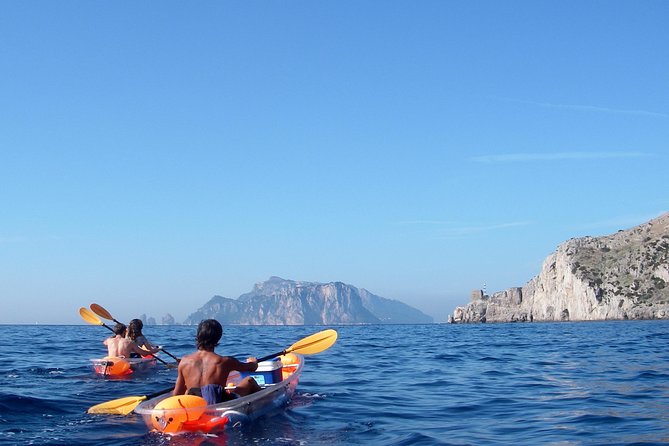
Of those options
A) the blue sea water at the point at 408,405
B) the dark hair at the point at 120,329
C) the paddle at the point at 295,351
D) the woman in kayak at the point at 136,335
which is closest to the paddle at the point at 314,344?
the paddle at the point at 295,351

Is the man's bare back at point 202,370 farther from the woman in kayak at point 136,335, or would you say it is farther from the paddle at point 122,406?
the woman in kayak at point 136,335

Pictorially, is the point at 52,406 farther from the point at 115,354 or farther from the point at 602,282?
the point at 602,282

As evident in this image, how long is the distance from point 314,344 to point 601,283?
437ft

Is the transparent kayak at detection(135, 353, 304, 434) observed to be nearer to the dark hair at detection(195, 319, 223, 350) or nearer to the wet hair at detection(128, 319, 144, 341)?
the dark hair at detection(195, 319, 223, 350)

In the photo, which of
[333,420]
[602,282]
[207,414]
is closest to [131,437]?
[207,414]

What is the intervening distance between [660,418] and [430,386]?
6.64 meters

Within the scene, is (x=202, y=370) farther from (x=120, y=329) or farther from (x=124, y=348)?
(x=120, y=329)

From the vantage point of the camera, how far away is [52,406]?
13.4m

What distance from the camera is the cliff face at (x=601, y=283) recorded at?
5094 inches

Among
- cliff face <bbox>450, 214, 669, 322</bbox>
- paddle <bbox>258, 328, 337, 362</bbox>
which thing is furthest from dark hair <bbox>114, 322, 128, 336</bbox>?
cliff face <bbox>450, 214, 669, 322</bbox>

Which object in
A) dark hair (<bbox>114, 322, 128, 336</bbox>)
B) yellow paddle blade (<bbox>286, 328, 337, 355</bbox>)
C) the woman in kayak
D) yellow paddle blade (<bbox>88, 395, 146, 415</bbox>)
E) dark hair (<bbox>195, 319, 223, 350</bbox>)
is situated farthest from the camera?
dark hair (<bbox>114, 322, 128, 336</bbox>)

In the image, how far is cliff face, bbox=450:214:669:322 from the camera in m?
129

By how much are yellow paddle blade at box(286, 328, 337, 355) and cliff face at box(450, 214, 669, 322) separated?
12165 centimetres

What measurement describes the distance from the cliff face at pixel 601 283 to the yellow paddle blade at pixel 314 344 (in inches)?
4790
